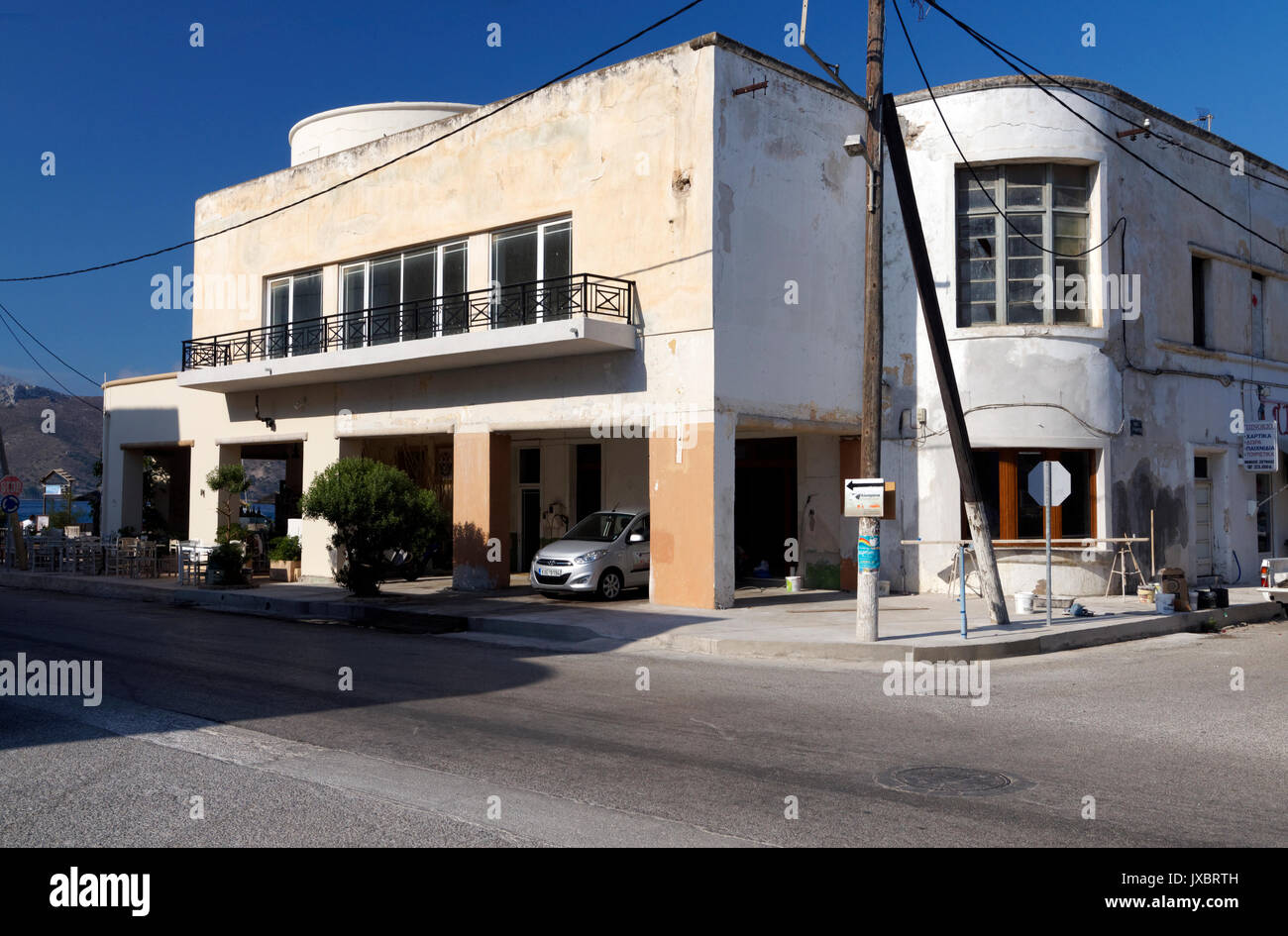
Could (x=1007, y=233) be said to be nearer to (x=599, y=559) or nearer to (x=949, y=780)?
(x=599, y=559)

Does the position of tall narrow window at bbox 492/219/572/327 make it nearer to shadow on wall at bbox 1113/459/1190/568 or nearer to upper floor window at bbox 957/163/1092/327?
upper floor window at bbox 957/163/1092/327

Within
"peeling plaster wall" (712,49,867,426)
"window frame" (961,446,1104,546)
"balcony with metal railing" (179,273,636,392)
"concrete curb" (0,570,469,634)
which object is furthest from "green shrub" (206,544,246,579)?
"window frame" (961,446,1104,546)

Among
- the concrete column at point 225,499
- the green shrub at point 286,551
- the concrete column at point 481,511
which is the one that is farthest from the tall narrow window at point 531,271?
the concrete column at point 225,499

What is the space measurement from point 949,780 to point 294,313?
73.3ft

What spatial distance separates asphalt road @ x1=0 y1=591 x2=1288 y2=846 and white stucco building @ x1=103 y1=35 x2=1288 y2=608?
737 centimetres

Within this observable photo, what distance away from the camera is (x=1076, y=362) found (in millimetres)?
20031

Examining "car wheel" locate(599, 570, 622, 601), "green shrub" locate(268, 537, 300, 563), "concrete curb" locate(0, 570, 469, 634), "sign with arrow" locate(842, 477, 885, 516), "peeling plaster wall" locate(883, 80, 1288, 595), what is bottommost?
"concrete curb" locate(0, 570, 469, 634)

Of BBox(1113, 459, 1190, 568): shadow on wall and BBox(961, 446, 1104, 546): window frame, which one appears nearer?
BBox(961, 446, 1104, 546): window frame

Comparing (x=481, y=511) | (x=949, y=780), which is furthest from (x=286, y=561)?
(x=949, y=780)

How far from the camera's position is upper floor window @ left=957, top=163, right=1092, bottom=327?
20.4 meters

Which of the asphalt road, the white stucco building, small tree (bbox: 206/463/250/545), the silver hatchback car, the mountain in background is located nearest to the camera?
the asphalt road

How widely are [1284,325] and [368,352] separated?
21177 mm

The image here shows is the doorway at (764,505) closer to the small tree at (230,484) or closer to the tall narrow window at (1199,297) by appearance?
the tall narrow window at (1199,297)
